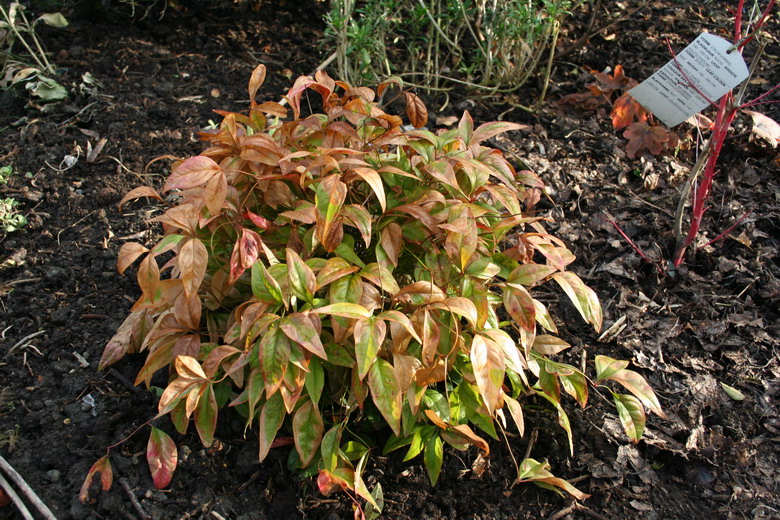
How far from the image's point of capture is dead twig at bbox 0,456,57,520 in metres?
1.67

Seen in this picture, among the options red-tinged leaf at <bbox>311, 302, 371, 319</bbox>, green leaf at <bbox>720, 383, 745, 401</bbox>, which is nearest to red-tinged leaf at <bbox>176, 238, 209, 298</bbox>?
red-tinged leaf at <bbox>311, 302, 371, 319</bbox>

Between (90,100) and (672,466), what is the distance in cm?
290

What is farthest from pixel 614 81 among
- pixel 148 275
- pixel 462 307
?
pixel 148 275

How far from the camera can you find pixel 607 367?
1.92 meters

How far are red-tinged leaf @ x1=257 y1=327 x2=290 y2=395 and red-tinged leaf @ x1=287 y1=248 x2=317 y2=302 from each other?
11 centimetres

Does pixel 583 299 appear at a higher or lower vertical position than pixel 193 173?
lower

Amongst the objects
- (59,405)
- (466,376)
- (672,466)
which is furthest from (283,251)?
(672,466)

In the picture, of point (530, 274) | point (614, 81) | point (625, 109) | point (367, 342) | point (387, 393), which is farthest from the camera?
point (614, 81)

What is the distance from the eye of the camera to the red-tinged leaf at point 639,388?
6.01 ft

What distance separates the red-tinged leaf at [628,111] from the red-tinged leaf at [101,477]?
2.58 metres

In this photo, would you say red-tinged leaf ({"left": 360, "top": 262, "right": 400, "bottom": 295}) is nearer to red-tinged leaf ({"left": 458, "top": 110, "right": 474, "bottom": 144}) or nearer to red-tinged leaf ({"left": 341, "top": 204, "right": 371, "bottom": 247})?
red-tinged leaf ({"left": 341, "top": 204, "right": 371, "bottom": 247})

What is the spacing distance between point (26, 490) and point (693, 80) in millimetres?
2563

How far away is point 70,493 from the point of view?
5.73ft

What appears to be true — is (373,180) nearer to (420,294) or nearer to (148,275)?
(420,294)
